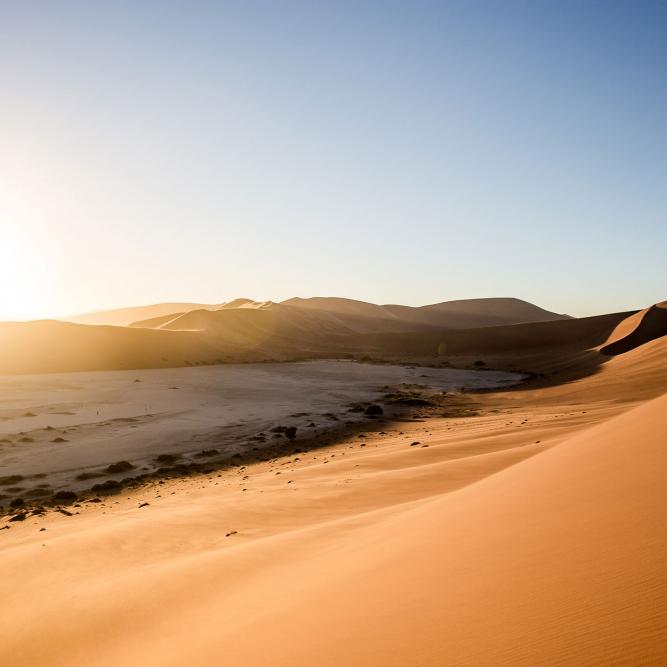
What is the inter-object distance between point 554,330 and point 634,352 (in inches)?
1054

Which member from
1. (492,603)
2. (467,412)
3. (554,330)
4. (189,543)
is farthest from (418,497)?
(554,330)

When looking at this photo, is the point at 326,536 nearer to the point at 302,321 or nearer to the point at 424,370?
the point at 424,370

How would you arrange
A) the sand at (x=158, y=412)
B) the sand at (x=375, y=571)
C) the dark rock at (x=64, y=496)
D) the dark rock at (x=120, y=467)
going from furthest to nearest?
the sand at (x=158, y=412), the dark rock at (x=120, y=467), the dark rock at (x=64, y=496), the sand at (x=375, y=571)

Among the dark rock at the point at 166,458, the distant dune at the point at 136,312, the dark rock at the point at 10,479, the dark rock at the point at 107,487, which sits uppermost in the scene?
the distant dune at the point at 136,312

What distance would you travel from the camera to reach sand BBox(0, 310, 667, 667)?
1.86m

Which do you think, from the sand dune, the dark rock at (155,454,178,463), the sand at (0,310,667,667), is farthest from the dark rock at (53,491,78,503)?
the sand dune

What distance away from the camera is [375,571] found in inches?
125

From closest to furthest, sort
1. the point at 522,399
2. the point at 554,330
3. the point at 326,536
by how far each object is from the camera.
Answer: the point at 326,536 < the point at 522,399 < the point at 554,330

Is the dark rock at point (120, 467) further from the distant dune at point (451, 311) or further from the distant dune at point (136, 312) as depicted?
the distant dune at point (136, 312)

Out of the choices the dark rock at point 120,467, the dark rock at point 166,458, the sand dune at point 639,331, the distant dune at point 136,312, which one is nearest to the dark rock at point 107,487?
the dark rock at point 120,467

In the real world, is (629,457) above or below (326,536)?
above

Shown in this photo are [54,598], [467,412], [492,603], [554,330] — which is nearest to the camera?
[492,603]

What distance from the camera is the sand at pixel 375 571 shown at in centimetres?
186

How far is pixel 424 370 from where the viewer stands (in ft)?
108
